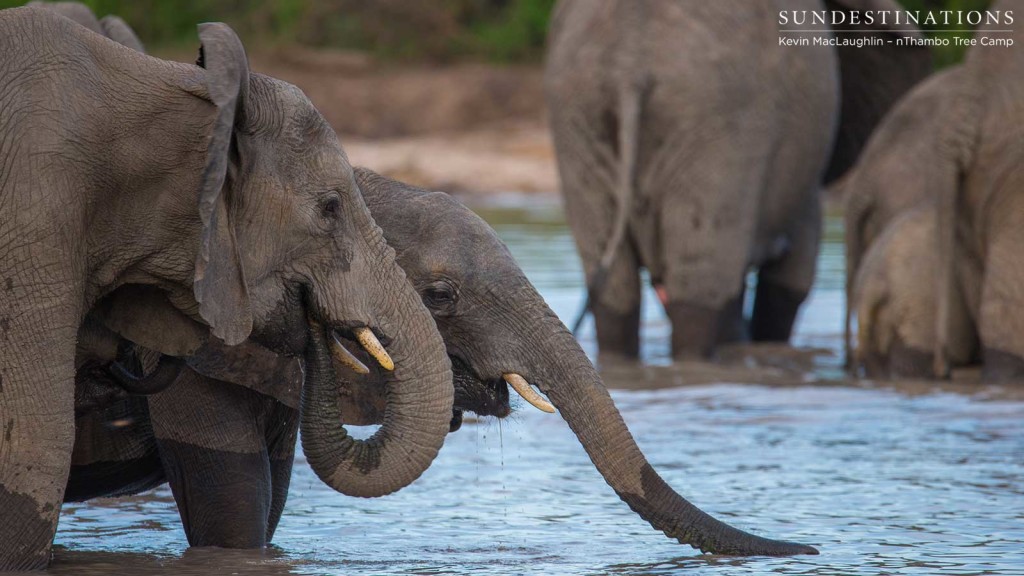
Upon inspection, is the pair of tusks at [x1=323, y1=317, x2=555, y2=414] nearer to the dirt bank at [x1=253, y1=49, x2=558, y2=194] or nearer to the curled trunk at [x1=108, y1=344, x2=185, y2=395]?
the curled trunk at [x1=108, y1=344, x2=185, y2=395]

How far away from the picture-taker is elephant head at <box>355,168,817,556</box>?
15.3ft

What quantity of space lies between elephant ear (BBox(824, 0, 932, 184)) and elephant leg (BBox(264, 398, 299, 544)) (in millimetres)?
6485

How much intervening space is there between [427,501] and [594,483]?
600 millimetres

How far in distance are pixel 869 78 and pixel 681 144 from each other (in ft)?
9.69

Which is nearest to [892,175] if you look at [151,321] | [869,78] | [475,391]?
[869,78]

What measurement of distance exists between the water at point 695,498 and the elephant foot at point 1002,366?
13cm

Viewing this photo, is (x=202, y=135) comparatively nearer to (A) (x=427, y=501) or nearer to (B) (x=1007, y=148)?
(A) (x=427, y=501)

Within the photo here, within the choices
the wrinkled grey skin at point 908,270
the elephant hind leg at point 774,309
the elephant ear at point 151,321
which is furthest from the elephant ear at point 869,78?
the elephant ear at point 151,321

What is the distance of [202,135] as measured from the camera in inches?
164

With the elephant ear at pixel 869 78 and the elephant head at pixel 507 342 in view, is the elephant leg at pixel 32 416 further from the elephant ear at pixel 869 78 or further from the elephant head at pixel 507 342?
the elephant ear at pixel 869 78

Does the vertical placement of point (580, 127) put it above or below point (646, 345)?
above

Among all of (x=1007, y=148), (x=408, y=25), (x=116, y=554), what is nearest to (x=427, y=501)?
Result: (x=116, y=554)

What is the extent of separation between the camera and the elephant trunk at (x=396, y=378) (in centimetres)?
443

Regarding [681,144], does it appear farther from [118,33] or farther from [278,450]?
[278,450]
